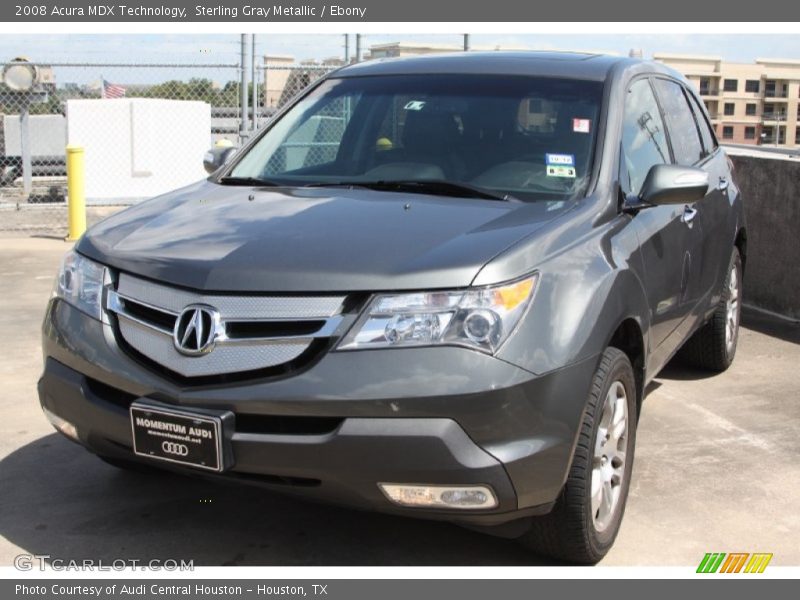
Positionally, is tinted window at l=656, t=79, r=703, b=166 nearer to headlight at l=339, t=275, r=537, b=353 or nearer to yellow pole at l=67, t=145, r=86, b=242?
headlight at l=339, t=275, r=537, b=353

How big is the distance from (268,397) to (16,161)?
48.6 ft

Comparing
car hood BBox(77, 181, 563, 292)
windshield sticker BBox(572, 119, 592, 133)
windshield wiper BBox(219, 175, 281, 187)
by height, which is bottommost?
car hood BBox(77, 181, 563, 292)

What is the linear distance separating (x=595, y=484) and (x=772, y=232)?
16.9 feet

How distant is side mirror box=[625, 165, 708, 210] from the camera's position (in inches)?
154

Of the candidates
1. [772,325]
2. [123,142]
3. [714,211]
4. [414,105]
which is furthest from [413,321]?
[123,142]

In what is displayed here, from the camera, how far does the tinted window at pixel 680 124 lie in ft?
16.6

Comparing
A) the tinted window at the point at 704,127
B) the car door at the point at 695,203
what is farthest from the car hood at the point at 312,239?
the tinted window at the point at 704,127

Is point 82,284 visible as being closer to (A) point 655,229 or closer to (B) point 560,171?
(B) point 560,171

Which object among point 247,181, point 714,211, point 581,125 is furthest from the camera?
point 714,211

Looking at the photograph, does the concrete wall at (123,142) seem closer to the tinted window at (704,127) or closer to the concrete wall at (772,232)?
the concrete wall at (772,232)

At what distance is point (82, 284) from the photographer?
3.52m

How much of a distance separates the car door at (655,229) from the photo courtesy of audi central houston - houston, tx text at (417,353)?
20 millimetres
